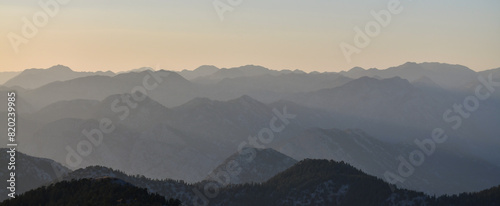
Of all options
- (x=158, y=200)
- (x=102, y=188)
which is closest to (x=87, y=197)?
(x=102, y=188)

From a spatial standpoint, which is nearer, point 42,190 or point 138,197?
point 138,197

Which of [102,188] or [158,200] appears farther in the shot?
[102,188]

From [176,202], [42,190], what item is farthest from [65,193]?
[176,202]

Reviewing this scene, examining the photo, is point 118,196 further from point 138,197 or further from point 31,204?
point 31,204

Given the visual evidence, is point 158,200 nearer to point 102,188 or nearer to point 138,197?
point 138,197

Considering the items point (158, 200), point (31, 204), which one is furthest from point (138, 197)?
point (31, 204)
